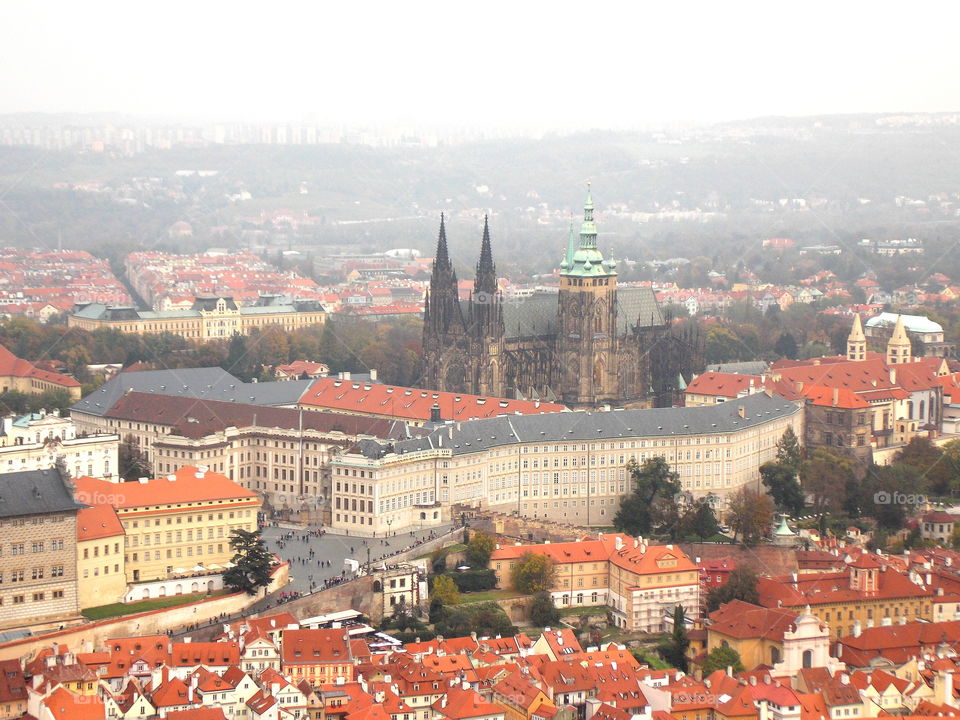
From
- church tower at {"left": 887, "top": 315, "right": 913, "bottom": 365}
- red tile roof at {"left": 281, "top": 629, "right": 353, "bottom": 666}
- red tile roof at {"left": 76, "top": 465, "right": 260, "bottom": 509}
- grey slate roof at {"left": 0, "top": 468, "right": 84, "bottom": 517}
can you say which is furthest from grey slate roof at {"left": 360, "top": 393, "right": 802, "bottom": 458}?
church tower at {"left": 887, "top": 315, "right": 913, "bottom": 365}

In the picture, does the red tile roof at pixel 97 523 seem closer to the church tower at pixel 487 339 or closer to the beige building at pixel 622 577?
the beige building at pixel 622 577

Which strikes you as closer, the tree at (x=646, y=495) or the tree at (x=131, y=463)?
the tree at (x=646, y=495)

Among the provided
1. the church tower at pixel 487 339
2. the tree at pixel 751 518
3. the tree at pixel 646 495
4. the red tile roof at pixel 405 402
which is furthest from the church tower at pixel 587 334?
the tree at pixel 751 518

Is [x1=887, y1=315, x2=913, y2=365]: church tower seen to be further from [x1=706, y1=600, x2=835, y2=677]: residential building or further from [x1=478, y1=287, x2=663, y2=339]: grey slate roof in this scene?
[x1=706, y1=600, x2=835, y2=677]: residential building

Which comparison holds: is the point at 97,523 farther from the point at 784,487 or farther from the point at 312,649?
the point at 784,487

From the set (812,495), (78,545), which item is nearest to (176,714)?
(78,545)

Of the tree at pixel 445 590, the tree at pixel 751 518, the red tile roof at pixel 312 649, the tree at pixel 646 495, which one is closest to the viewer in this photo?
the red tile roof at pixel 312 649

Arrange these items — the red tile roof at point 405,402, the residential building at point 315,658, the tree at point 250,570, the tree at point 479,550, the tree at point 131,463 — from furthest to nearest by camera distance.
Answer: the red tile roof at point 405,402, the tree at point 131,463, the tree at point 479,550, the tree at point 250,570, the residential building at point 315,658
